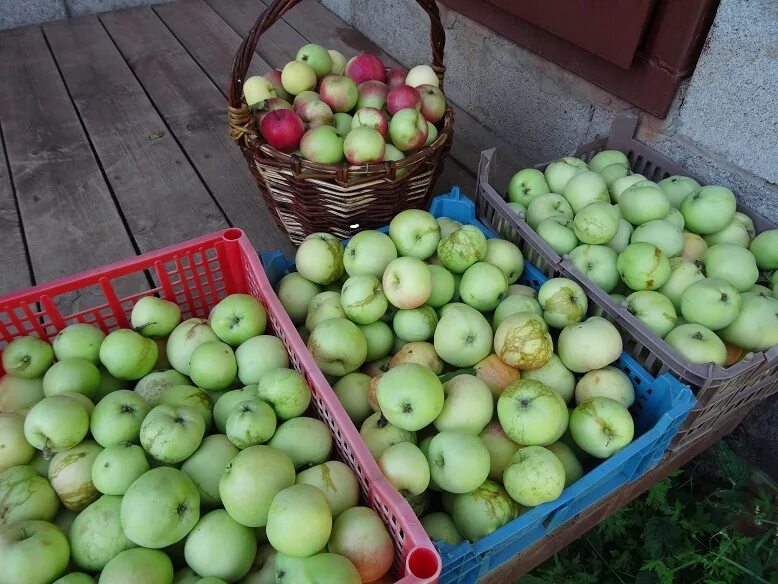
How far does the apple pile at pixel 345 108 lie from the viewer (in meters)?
1.58

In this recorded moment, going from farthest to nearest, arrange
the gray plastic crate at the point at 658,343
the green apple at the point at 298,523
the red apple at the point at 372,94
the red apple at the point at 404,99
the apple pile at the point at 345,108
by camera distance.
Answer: the red apple at the point at 372,94 < the red apple at the point at 404,99 < the apple pile at the point at 345,108 < the gray plastic crate at the point at 658,343 < the green apple at the point at 298,523

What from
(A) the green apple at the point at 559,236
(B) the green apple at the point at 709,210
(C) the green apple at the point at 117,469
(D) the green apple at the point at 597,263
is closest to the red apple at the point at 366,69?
(A) the green apple at the point at 559,236

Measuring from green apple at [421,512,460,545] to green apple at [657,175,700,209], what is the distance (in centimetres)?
113

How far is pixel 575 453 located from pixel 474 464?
1.04 ft

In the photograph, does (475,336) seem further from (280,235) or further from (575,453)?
(280,235)

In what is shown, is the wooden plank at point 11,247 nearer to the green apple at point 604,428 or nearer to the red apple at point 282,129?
the red apple at point 282,129

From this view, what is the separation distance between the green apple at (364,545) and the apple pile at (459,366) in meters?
0.10

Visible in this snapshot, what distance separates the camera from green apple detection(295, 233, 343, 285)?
4.76ft

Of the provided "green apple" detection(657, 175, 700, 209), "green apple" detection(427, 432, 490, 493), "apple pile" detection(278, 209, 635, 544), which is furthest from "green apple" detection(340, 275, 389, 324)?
"green apple" detection(657, 175, 700, 209)

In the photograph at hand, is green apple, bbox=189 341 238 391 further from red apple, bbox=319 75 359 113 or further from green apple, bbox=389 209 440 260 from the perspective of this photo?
red apple, bbox=319 75 359 113

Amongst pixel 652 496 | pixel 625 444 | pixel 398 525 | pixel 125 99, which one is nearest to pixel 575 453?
pixel 625 444

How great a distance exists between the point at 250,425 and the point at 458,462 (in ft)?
1.27

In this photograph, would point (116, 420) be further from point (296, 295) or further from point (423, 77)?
point (423, 77)

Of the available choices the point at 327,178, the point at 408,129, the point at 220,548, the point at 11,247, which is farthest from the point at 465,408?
the point at 11,247
